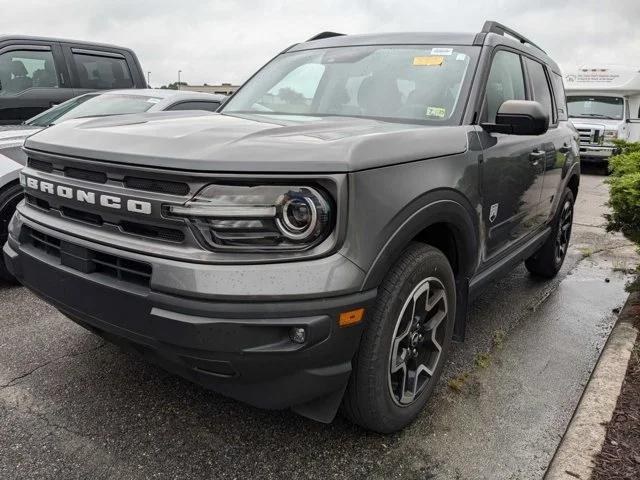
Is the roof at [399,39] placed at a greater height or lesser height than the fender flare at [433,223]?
greater

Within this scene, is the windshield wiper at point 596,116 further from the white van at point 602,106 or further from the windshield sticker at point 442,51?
the windshield sticker at point 442,51

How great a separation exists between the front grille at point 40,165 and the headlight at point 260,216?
2.76 ft

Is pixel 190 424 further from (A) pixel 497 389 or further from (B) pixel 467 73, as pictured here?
(B) pixel 467 73

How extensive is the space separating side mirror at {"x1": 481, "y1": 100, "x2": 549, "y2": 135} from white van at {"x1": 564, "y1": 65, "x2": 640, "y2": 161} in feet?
41.8

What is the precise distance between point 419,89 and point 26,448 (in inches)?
99.2

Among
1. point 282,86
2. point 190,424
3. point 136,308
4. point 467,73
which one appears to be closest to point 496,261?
point 467,73

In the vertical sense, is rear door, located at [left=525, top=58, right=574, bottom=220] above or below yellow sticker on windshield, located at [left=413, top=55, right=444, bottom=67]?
below

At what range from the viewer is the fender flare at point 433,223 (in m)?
1.99

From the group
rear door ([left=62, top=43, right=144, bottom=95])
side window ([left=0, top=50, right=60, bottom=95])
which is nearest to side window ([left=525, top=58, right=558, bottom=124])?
rear door ([left=62, top=43, right=144, bottom=95])

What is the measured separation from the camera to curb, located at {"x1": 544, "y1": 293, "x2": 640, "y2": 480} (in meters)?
2.21

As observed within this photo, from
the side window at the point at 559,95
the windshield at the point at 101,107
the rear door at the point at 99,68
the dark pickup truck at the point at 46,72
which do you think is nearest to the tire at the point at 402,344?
the side window at the point at 559,95

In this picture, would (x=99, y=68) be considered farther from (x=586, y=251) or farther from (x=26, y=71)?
(x=586, y=251)

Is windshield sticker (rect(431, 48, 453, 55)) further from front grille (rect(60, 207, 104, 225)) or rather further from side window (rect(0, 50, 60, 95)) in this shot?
side window (rect(0, 50, 60, 95))

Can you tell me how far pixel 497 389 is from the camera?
2918 millimetres
